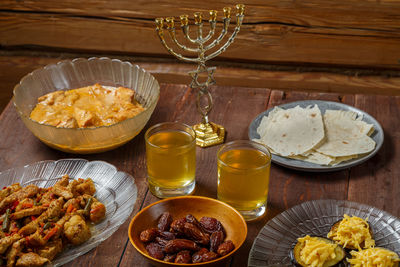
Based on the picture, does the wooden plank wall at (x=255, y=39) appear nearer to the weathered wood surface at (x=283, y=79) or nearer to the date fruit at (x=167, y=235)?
the weathered wood surface at (x=283, y=79)

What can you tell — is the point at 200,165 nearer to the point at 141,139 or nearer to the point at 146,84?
the point at 141,139

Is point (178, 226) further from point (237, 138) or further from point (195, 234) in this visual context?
point (237, 138)

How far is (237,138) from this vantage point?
6.21ft

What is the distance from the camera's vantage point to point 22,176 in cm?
161

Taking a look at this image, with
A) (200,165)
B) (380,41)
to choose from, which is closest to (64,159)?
(200,165)

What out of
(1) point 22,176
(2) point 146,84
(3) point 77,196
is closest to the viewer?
(3) point 77,196

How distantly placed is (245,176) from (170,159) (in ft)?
0.80

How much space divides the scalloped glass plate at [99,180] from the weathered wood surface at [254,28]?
1802mm

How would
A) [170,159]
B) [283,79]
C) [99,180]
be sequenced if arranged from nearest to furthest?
[170,159]
[99,180]
[283,79]

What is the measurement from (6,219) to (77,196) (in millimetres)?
219

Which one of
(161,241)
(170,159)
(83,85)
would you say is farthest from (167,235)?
(83,85)

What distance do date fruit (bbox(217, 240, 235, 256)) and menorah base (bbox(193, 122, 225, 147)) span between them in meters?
0.65

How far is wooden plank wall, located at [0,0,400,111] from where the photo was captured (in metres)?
3.09

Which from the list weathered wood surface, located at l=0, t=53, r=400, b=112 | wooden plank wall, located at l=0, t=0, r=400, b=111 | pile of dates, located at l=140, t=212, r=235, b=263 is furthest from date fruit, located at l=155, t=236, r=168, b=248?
weathered wood surface, located at l=0, t=53, r=400, b=112
